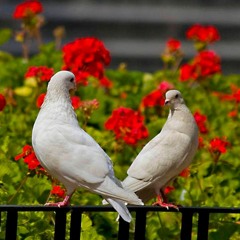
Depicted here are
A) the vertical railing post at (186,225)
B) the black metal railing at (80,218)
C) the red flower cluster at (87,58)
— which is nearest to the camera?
the black metal railing at (80,218)

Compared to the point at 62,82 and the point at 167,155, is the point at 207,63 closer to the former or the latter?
the point at 167,155

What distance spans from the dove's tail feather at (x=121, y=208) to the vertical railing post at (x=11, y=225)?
1.02ft

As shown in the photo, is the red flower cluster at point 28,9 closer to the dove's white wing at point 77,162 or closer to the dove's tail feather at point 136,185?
the dove's tail feather at point 136,185

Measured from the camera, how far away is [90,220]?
4746 mm

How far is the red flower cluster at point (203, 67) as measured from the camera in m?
7.07

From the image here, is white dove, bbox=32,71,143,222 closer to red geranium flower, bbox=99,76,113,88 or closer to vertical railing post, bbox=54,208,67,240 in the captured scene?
vertical railing post, bbox=54,208,67,240

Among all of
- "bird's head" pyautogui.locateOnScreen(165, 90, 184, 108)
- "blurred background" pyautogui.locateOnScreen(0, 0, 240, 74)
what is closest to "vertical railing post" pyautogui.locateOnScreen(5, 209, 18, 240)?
"bird's head" pyautogui.locateOnScreen(165, 90, 184, 108)

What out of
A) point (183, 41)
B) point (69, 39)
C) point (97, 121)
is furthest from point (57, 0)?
point (97, 121)

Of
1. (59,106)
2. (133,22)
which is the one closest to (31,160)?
(59,106)

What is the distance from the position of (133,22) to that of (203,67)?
5.57 m

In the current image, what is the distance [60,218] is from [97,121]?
2290mm

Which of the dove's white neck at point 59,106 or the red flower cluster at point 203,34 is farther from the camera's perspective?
the red flower cluster at point 203,34

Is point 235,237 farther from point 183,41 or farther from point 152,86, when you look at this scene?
point 183,41

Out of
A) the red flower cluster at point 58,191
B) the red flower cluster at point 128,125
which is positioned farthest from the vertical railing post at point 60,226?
the red flower cluster at point 128,125
